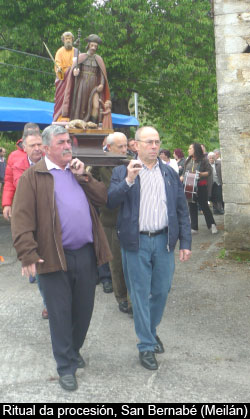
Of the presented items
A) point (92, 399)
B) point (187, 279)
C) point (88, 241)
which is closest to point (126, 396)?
point (92, 399)

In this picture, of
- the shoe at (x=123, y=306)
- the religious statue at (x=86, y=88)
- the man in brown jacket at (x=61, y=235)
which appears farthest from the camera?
the religious statue at (x=86, y=88)

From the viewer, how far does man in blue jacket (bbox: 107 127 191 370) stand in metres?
3.87

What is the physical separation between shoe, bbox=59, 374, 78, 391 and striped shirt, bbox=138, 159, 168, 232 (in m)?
1.21

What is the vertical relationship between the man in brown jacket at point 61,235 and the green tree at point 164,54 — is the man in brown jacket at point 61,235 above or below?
below

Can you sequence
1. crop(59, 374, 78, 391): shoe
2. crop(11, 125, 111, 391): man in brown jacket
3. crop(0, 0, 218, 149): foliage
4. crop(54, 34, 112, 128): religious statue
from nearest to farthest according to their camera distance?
crop(11, 125, 111, 391): man in brown jacket < crop(59, 374, 78, 391): shoe < crop(54, 34, 112, 128): religious statue < crop(0, 0, 218, 149): foliage

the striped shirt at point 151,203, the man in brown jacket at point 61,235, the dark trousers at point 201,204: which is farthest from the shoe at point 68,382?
the dark trousers at point 201,204

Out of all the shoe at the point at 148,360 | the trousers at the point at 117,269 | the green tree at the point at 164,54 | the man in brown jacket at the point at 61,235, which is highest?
the green tree at the point at 164,54

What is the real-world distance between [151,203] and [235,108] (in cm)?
367

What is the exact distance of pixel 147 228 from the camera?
3904mm

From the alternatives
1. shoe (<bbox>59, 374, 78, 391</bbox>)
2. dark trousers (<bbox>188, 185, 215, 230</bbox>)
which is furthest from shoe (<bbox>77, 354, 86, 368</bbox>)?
dark trousers (<bbox>188, 185, 215, 230</bbox>)

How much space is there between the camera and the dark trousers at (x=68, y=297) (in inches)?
139

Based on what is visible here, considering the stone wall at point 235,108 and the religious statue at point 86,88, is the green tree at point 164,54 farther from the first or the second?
the religious statue at point 86,88

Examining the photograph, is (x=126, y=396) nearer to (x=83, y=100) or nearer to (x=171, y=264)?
(x=171, y=264)

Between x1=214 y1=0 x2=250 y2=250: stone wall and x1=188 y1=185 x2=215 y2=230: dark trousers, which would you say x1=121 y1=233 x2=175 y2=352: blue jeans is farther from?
x1=188 y1=185 x2=215 y2=230: dark trousers
